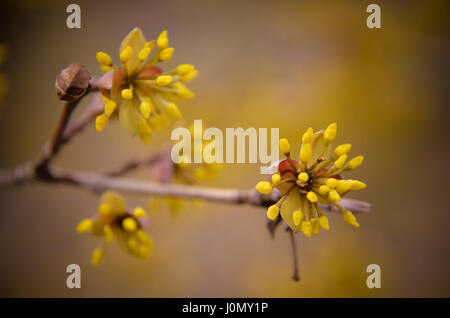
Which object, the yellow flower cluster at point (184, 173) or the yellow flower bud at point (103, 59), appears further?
the yellow flower cluster at point (184, 173)

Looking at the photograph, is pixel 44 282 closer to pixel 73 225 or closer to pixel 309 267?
pixel 73 225

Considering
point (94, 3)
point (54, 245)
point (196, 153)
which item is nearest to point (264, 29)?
point (94, 3)

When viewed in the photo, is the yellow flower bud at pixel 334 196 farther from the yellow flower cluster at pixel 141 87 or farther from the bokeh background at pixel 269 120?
the bokeh background at pixel 269 120

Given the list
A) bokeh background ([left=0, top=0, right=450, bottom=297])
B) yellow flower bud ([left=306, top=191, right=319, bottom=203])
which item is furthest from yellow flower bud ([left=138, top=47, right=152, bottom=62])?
bokeh background ([left=0, top=0, right=450, bottom=297])

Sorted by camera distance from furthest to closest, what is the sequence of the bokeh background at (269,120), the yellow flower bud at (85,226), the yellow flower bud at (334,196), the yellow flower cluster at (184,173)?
the bokeh background at (269,120) < the yellow flower cluster at (184,173) < the yellow flower bud at (85,226) < the yellow flower bud at (334,196)

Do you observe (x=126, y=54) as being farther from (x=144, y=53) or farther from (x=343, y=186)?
(x=343, y=186)

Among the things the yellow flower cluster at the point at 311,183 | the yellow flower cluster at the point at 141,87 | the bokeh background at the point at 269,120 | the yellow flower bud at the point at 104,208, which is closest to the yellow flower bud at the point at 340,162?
the yellow flower cluster at the point at 311,183
